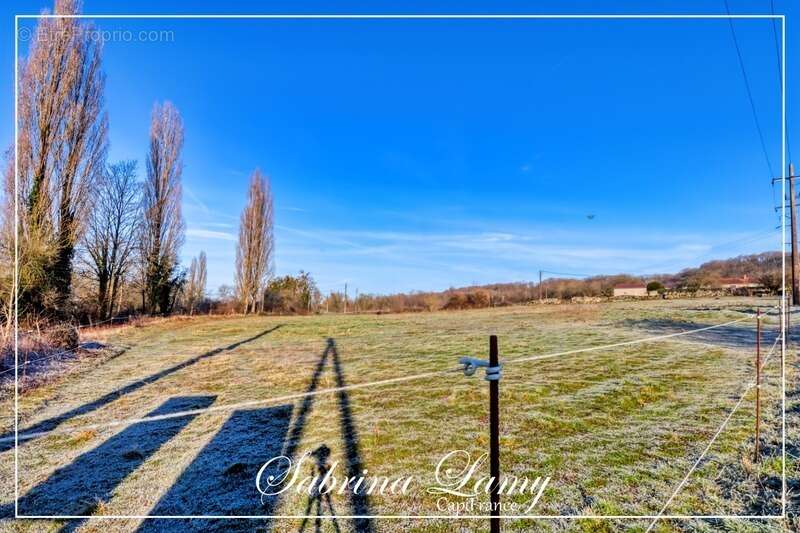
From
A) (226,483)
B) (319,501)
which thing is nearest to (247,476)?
(226,483)

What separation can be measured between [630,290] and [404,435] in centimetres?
2262

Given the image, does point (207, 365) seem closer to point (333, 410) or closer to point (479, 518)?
point (333, 410)

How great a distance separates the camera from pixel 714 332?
8.73 m

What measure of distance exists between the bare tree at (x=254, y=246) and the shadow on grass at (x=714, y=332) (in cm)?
2092

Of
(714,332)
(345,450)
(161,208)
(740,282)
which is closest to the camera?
(345,450)

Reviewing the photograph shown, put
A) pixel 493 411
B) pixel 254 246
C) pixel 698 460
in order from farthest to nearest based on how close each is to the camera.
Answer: pixel 254 246, pixel 698 460, pixel 493 411

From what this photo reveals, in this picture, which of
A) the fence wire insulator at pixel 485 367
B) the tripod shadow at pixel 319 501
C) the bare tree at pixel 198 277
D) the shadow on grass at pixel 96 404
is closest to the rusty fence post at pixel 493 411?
the fence wire insulator at pixel 485 367

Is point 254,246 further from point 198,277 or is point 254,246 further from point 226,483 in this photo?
point 226,483

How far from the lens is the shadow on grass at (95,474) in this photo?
2.53 metres

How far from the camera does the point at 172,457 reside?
3.21m

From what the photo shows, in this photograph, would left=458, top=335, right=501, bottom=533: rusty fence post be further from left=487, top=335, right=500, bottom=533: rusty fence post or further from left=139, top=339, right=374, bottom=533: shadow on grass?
left=139, top=339, right=374, bottom=533: shadow on grass

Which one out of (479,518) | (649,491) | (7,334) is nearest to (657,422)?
(649,491)

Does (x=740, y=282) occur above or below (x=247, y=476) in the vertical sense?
above

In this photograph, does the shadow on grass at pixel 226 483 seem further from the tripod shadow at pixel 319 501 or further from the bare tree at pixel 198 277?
the bare tree at pixel 198 277
